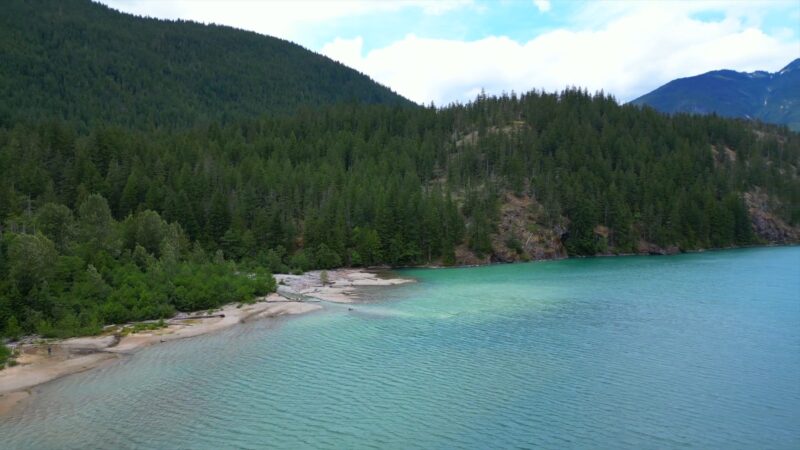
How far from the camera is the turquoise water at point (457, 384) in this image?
87.9ft

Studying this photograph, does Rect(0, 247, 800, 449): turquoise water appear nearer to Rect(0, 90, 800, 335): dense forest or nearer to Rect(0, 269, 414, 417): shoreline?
Rect(0, 269, 414, 417): shoreline

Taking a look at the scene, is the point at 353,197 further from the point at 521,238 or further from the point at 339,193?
the point at 521,238

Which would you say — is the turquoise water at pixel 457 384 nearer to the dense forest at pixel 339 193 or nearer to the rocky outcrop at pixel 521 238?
the dense forest at pixel 339 193

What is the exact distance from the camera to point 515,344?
43.6m

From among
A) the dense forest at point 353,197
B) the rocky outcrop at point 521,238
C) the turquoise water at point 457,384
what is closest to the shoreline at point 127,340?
the turquoise water at point 457,384

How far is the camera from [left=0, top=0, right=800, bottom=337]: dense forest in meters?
57.8

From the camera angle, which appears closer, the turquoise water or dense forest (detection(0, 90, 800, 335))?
the turquoise water

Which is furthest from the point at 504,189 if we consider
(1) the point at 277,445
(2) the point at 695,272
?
(1) the point at 277,445

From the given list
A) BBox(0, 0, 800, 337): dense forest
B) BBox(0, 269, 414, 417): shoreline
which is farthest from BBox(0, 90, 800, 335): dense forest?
BBox(0, 269, 414, 417): shoreline

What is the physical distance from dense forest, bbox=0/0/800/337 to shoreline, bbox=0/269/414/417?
2639 mm

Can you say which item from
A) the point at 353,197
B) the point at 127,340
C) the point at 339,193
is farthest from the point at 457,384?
the point at 339,193

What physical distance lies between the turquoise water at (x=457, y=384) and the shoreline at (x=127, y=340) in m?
1.75

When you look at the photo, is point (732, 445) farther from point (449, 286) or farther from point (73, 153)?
point (73, 153)

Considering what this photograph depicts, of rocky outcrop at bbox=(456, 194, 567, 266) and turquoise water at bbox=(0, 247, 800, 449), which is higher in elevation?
rocky outcrop at bbox=(456, 194, 567, 266)
